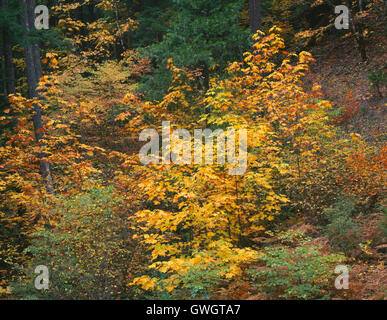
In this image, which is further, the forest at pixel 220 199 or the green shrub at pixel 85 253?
the green shrub at pixel 85 253

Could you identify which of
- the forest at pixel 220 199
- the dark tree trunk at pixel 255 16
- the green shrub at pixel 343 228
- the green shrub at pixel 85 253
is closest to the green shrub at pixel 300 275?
the forest at pixel 220 199

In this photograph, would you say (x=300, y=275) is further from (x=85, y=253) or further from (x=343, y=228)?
(x=85, y=253)

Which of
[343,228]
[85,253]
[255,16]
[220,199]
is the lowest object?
[85,253]

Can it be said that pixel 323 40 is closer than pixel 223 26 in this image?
No

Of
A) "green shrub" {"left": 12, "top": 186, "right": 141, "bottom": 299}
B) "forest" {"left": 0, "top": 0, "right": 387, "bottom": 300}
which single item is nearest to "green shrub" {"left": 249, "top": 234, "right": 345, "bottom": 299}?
"forest" {"left": 0, "top": 0, "right": 387, "bottom": 300}

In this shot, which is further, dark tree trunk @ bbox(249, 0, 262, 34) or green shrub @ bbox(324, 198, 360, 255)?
dark tree trunk @ bbox(249, 0, 262, 34)

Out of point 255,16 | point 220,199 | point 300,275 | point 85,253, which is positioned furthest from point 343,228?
point 255,16

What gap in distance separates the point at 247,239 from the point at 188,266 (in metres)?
2.46

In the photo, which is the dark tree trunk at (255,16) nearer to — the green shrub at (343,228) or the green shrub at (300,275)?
the green shrub at (343,228)

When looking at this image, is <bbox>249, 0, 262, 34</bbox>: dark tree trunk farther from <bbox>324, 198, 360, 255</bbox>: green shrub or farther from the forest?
<bbox>324, 198, 360, 255</bbox>: green shrub
